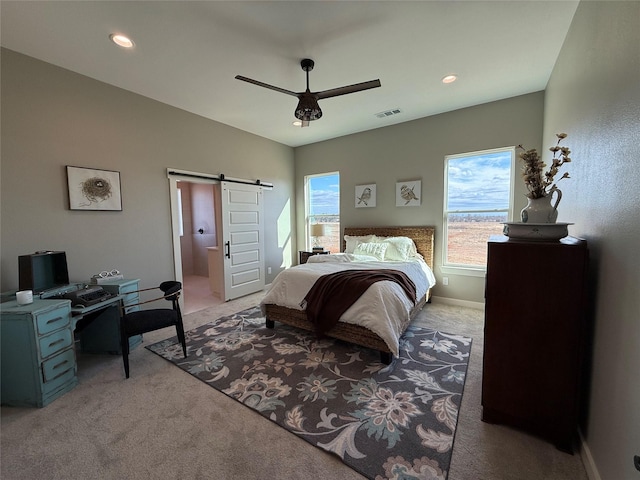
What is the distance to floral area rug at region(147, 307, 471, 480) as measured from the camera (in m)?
1.55

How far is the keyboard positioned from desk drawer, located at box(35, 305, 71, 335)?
113mm

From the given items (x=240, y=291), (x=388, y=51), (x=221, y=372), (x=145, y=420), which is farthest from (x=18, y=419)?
(x=388, y=51)

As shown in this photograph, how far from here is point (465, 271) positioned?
4.00m

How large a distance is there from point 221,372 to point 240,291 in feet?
7.84

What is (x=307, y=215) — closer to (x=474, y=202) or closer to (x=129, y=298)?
(x=474, y=202)

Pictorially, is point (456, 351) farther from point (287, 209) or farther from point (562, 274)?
point (287, 209)

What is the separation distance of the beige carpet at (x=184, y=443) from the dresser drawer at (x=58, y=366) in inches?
7.1

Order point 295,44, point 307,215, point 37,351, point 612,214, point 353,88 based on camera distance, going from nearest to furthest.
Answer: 1. point 612,214
2. point 37,351
3. point 353,88
4. point 295,44
5. point 307,215

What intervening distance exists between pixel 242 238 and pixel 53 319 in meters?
2.81

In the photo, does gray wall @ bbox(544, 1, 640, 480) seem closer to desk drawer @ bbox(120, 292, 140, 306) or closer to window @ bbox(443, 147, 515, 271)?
window @ bbox(443, 147, 515, 271)

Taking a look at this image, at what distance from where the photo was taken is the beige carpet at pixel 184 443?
4.67 ft

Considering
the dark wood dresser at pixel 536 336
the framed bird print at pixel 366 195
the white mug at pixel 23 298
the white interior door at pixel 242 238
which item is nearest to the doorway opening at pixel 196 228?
the white interior door at pixel 242 238

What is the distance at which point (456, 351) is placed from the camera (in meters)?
2.67

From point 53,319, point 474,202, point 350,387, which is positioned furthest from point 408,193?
point 53,319
